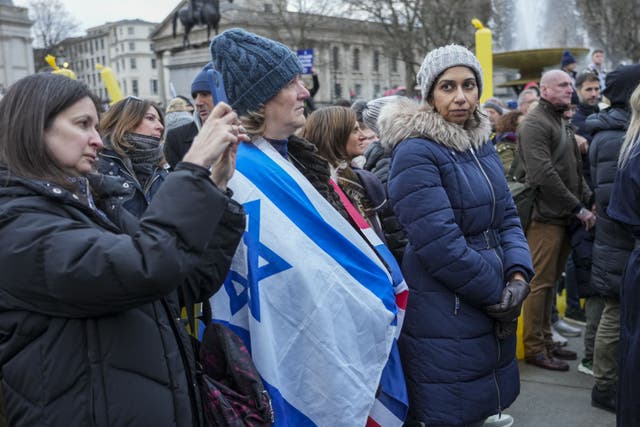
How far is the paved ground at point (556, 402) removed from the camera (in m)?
4.04

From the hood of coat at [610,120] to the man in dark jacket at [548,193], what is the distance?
1.62ft

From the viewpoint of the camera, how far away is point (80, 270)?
1502 mm

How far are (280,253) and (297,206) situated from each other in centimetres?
19

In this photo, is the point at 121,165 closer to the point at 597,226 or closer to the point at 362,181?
the point at 362,181

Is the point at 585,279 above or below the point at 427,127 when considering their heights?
below

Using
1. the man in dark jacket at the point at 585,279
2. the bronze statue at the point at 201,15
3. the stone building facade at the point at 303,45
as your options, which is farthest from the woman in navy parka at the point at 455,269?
the bronze statue at the point at 201,15

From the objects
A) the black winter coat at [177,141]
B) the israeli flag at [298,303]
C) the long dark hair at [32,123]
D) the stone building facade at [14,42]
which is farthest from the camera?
the stone building facade at [14,42]

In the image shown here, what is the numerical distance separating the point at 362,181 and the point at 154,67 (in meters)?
115

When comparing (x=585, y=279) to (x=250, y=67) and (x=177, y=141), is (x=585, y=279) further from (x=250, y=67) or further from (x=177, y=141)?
(x=250, y=67)

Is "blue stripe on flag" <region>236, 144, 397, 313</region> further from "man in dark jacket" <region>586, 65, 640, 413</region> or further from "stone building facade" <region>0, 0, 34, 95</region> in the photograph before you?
"stone building facade" <region>0, 0, 34, 95</region>

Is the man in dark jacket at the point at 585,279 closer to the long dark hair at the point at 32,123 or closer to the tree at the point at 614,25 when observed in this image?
the long dark hair at the point at 32,123

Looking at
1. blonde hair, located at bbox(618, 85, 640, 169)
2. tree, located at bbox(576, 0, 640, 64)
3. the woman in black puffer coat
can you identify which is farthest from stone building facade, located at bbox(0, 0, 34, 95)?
the woman in black puffer coat

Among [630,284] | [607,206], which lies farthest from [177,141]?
[630,284]

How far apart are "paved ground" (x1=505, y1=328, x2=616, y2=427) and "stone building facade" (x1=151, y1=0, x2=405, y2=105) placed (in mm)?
7312
